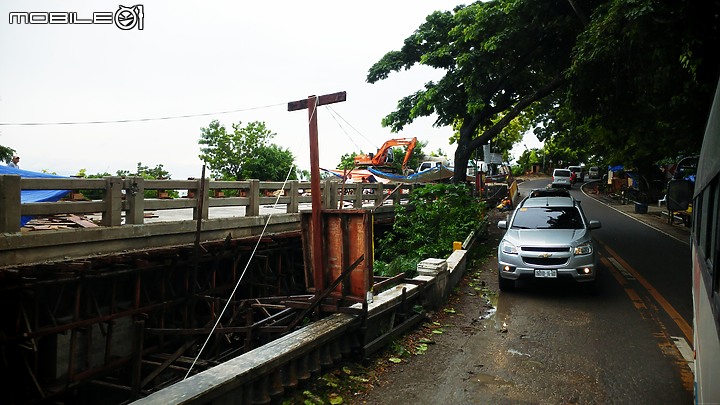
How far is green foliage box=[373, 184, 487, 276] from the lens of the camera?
13.4 meters

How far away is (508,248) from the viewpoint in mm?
8555

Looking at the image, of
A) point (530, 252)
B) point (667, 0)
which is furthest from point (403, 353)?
point (667, 0)

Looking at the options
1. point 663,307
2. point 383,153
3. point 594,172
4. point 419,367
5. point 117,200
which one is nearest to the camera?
point 419,367

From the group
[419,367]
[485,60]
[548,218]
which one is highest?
[485,60]

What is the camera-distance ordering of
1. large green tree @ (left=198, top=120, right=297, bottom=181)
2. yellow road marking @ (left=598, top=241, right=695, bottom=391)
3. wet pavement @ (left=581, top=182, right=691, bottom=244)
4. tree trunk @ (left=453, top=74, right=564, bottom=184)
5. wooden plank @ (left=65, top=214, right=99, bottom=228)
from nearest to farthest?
yellow road marking @ (left=598, top=241, right=695, bottom=391) < wooden plank @ (left=65, top=214, right=99, bottom=228) < wet pavement @ (left=581, top=182, right=691, bottom=244) < tree trunk @ (left=453, top=74, right=564, bottom=184) < large green tree @ (left=198, top=120, right=297, bottom=181)

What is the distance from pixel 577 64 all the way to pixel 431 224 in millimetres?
6358

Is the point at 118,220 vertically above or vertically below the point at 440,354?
above

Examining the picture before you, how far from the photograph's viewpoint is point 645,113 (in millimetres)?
14500

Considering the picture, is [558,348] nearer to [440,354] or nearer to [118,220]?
[440,354]

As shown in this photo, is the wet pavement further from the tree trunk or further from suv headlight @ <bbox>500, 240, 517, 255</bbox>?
suv headlight @ <bbox>500, 240, 517, 255</bbox>

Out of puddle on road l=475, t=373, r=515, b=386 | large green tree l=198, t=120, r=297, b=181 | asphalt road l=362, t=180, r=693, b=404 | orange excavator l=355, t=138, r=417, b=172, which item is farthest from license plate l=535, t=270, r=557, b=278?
large green tree l=198, t=120, r=297, b=181

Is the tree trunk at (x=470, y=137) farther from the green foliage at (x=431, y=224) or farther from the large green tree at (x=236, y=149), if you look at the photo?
the large green tree at (x=236, y=149)

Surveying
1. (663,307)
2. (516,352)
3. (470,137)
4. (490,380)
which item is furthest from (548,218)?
(470,137)

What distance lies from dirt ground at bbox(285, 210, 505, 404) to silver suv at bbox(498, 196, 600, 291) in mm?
845
